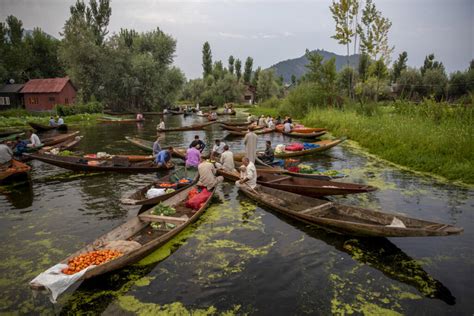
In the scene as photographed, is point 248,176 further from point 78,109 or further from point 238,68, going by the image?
point 238,68

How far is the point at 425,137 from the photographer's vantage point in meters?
15.0

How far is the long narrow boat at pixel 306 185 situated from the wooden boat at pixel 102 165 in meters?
4.18

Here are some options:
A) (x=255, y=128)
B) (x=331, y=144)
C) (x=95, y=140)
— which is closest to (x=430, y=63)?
(x=255, y=128)

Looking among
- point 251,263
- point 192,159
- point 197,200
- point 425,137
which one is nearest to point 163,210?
point 197,200

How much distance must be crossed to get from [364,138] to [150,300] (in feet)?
59.2

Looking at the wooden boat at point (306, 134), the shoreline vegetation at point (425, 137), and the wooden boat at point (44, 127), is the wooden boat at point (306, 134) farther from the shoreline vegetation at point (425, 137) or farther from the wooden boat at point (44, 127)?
the wooden boat at point (44, 127)

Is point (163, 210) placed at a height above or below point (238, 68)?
below

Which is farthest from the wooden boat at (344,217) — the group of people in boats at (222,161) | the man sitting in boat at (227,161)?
the man sitting in boat at (227,161)

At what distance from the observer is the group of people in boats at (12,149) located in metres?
13.6

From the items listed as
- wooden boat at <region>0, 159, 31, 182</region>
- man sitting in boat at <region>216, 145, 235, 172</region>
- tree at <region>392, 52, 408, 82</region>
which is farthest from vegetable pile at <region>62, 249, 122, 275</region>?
tree at <region>392, 52, 408, 82</region>

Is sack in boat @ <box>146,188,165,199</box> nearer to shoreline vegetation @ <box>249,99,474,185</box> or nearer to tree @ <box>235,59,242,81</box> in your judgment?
shoreline vegetation @ <box>249,99,474,185</box>

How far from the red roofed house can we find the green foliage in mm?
4669

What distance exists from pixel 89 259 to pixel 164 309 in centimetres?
175

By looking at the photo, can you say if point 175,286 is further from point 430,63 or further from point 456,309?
point 430,63
